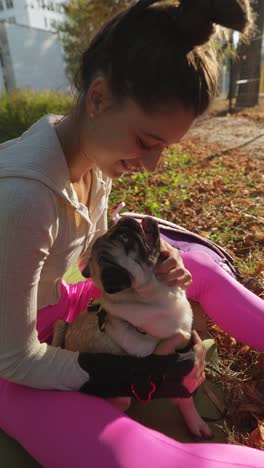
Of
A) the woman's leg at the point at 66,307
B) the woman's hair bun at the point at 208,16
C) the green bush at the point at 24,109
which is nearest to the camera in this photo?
the woman's hair bun at the point at 208,16

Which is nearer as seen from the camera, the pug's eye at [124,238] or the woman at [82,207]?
the woman at [82,207]

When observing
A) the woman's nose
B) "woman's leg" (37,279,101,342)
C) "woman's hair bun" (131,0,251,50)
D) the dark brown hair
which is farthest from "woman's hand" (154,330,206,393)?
"woman's hair bun" (131,0,251,50)

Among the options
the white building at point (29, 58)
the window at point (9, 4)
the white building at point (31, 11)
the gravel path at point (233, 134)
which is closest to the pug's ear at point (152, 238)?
the gravel path at point (233, 134)

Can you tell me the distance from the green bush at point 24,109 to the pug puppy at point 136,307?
7298 millimetres

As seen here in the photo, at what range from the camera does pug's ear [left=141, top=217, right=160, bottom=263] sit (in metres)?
1.73

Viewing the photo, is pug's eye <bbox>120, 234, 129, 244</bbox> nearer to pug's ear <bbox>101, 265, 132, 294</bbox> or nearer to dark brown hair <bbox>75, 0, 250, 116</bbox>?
pug's ear <bbox>101, 265, 132, 294</bbox>

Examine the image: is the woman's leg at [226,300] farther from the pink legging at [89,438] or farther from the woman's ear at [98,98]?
the woman's ear at [98,98]

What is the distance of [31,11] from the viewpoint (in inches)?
1186

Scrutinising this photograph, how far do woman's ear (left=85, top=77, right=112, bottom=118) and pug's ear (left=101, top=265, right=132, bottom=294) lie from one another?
672 mm

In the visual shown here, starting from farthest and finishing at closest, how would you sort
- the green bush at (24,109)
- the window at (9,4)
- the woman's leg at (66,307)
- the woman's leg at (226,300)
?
the window at (9,4) < the green bush at (24,109) < the woman's leg at (226,300) < the woman's leg at (66,307)

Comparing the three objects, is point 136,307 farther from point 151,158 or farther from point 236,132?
point 236,132

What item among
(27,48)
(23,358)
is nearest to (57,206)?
(23,358)

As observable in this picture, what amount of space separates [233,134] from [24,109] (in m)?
5.15

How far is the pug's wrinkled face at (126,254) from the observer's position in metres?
1.55
